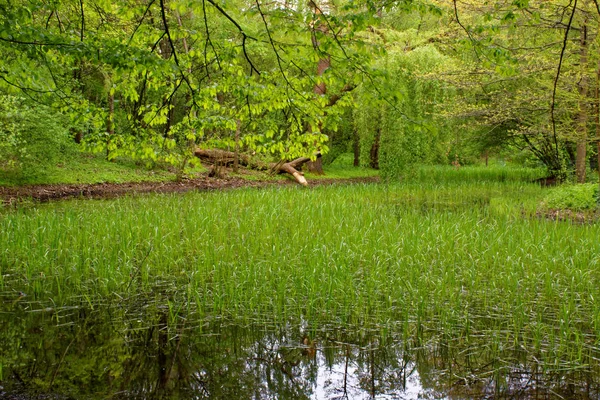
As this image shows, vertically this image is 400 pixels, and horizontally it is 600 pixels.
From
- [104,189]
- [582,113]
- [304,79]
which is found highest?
[582,113]

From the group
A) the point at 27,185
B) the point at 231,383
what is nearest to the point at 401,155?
the point at 27,185

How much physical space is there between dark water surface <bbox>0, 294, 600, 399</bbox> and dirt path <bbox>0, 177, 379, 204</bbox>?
7.99 metres

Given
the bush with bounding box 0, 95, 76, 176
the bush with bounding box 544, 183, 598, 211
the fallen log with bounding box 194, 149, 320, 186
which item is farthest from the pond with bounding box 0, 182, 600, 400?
the fallen log with bounding box 194, 149, 320, 186

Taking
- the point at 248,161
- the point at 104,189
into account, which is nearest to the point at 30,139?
the point at 104,189

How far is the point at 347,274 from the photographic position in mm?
Result: 5035

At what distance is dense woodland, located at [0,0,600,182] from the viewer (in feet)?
14.4

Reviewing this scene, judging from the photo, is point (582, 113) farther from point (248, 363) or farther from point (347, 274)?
point (248, 363)

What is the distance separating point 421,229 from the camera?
24.2ft

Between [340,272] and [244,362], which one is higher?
[340,272]

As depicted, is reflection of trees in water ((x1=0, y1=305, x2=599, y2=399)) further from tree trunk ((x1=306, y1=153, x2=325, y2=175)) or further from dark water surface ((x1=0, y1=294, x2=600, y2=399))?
tree trunk ((x1=306, y1=153, x2=325, y2=175))

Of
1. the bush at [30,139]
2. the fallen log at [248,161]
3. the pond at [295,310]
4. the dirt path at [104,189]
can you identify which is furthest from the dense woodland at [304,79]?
the pond at [295,310]

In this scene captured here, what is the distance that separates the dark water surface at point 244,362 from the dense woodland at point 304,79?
1617 mm

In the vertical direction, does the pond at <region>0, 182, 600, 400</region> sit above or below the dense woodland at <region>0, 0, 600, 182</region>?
below

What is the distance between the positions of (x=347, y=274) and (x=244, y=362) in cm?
181
